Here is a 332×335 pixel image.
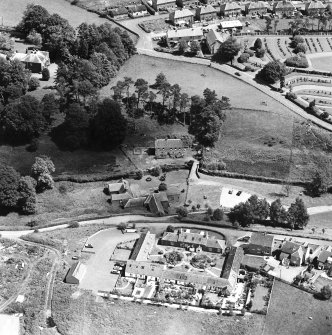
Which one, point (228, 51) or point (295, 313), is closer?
point (295, 313)

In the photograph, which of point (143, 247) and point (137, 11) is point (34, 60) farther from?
point (143, 247)

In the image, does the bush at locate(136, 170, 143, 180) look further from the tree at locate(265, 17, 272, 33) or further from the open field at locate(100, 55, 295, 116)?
the tree at locate(265, 17, 272, 33)

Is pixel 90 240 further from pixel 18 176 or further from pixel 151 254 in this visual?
pixel 18 176

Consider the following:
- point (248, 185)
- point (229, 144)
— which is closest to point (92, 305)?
point (248, 185)

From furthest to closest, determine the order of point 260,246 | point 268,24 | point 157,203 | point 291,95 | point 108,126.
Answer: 1. point 268,24
2. point 291,95
3. point 108,126
4. point 157,203
5. point 260,246

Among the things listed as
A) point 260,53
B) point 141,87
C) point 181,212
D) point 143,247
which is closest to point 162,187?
point 181,212

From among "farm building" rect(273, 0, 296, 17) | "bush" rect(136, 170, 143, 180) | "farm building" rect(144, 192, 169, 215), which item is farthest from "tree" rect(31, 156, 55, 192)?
"farm building" rect(273, 0, 296, 17)

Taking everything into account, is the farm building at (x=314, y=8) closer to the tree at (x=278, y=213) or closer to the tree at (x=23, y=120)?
the tree at (x=23, y=120)
